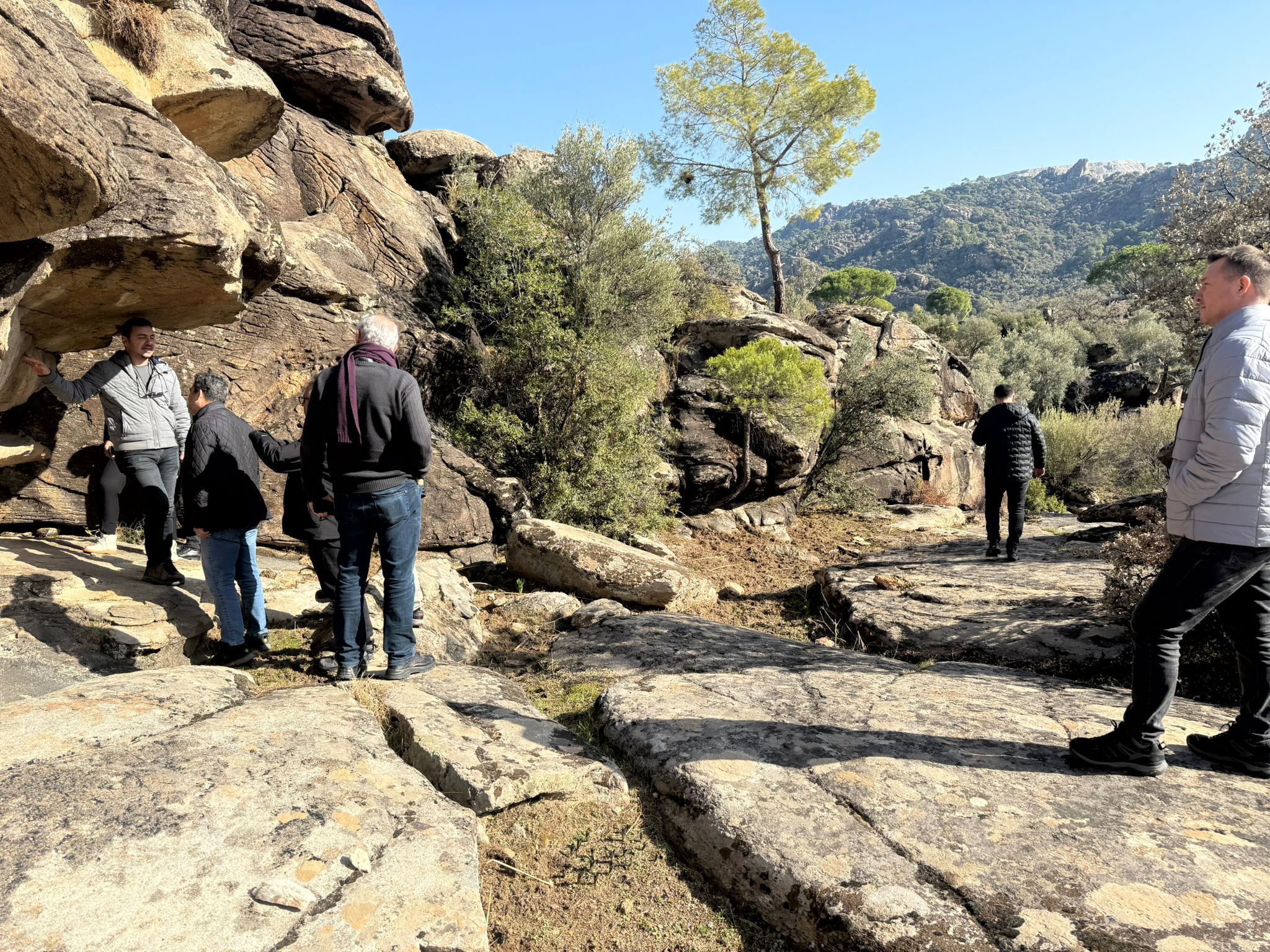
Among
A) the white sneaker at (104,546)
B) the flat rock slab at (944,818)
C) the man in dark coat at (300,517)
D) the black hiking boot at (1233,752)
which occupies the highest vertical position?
the man in dark coat at (300,517)

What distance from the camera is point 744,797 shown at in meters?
2.83

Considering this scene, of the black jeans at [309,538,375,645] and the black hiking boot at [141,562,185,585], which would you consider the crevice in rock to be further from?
the black hiking boot at [141,562,185,585]

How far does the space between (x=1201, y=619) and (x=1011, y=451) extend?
19.0 ft

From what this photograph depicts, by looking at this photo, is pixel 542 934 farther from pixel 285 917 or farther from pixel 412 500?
pixel 412 500

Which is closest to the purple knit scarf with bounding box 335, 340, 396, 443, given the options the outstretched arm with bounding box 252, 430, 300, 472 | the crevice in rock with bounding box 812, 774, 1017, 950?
the outstretched arm with bounding box 252, 430, 300, 472

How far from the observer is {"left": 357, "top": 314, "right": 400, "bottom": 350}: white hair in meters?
3.90

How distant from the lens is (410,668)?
4.01 metres

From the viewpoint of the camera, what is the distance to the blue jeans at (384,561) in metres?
3.81

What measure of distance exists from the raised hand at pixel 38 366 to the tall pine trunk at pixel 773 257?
57.1ft

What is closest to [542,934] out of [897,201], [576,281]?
[576,281]

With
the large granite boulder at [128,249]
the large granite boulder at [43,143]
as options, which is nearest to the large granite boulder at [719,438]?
the large granite boulder at [128,249]

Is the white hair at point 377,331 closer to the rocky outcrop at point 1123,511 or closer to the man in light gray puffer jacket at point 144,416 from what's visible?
the man in light gray puffer jacket at point 144,416

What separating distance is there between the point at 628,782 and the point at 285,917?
157 cm

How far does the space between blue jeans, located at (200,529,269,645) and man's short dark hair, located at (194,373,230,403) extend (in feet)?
2.88
